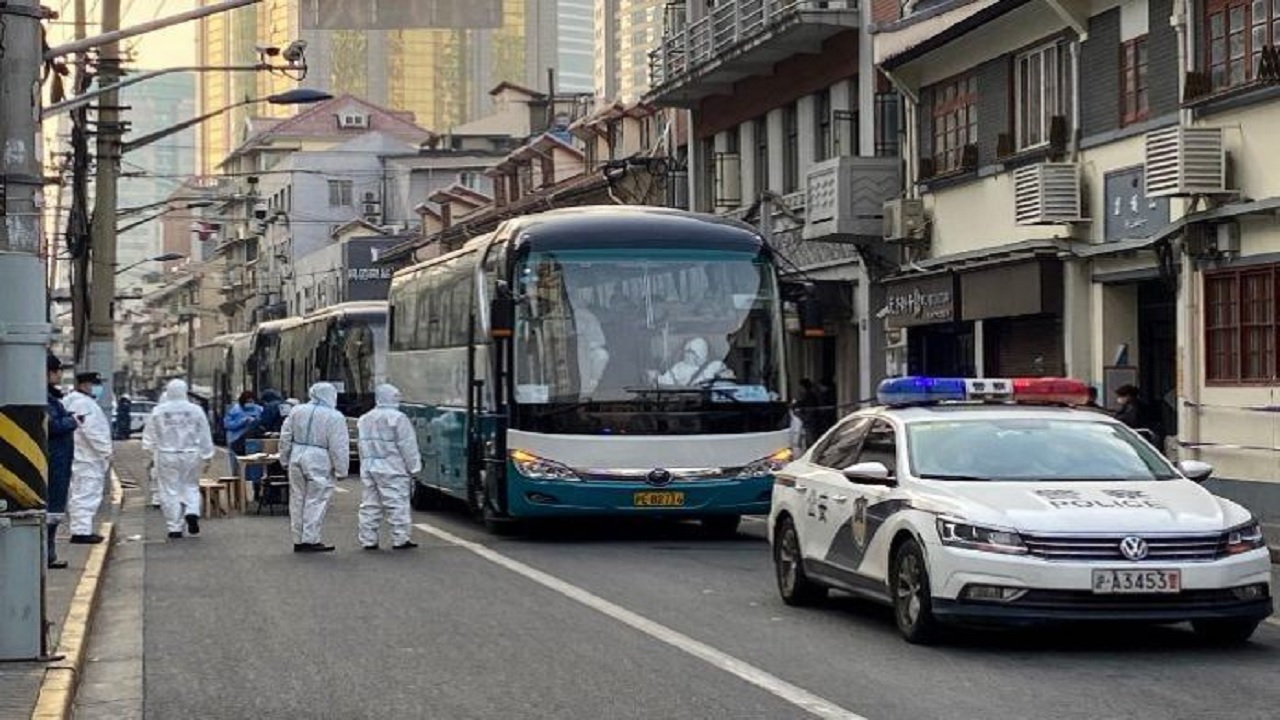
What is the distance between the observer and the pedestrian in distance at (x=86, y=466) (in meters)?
22.1

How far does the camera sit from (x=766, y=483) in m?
22.3

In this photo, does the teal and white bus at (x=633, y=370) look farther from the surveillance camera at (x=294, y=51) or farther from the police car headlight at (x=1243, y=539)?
the police car headlight at (x=1243, y=539)

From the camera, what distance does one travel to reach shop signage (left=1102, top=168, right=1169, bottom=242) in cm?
2608

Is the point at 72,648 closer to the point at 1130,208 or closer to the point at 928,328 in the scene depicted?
the point at 1130,208

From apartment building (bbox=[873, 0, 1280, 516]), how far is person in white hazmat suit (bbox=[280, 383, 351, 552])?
30.2 ft

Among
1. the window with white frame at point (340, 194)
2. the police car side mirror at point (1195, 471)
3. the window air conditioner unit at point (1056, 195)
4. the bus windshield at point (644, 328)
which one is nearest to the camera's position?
the police car side mirror at point (1195, 471)

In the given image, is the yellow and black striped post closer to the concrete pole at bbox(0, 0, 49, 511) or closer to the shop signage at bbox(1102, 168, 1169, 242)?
the concrete pole at bbox(0, 0, 49, 511)

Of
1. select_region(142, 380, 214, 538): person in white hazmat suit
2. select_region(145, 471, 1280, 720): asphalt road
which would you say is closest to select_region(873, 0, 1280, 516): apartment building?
select_region(145, 471, 1280, 720): asphalt road

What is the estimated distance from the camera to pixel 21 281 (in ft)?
39.7

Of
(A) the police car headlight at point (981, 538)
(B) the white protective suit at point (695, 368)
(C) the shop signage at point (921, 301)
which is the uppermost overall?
(C) the shop signage at point (921, 301)

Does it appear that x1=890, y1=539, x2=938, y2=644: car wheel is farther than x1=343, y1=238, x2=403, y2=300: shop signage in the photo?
No

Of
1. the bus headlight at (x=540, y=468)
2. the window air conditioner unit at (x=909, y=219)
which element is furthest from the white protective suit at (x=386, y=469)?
the window air conditioner unit at (x=909, y=219)

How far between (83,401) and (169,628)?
7802 mm

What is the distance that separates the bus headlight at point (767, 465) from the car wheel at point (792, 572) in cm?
654
